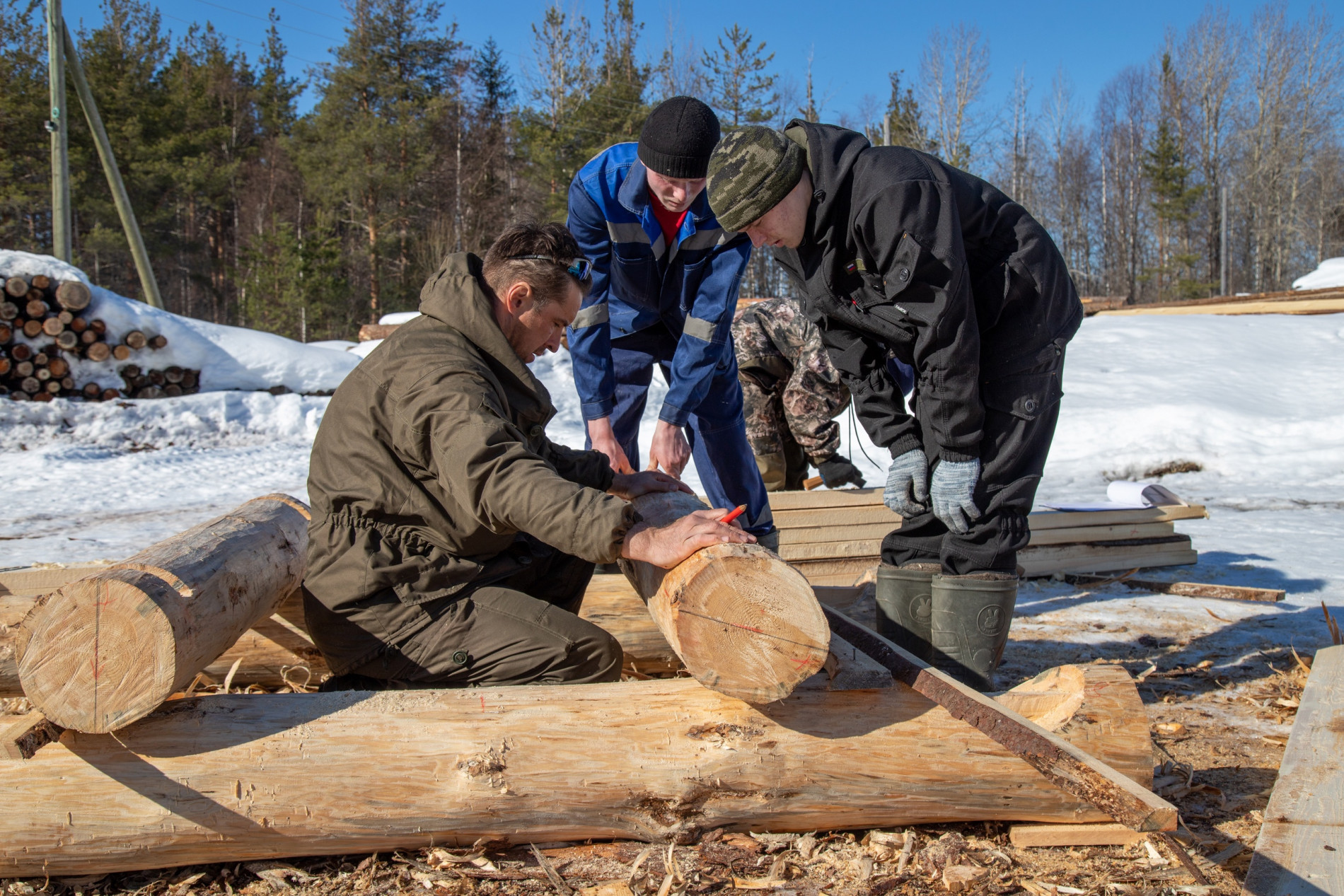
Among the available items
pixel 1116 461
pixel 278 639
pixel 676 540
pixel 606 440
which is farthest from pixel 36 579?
pixel 1116 461

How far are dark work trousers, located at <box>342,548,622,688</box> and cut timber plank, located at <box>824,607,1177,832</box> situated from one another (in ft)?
2.41

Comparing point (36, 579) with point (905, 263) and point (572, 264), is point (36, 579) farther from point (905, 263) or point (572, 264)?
point (905, 263)

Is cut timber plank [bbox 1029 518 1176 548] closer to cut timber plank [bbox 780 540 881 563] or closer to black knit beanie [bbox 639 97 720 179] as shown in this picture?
cut timber plank [bbox 780 540 881 563]

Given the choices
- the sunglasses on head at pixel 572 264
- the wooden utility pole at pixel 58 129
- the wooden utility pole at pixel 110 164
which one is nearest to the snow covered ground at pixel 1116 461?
the sunglasses on head at pixel 572 264

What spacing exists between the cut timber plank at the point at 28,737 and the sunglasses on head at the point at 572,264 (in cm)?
154

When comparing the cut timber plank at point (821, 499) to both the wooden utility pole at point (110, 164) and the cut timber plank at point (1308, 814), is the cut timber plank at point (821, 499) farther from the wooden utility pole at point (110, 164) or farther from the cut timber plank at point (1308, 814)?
the wooden utility pole at point (110, 164)

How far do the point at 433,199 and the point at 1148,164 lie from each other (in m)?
25.8

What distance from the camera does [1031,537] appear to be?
16.4 feet

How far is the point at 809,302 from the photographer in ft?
8.89

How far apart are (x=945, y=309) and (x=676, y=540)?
3.25 ft

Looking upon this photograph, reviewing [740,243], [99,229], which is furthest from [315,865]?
[99,229]

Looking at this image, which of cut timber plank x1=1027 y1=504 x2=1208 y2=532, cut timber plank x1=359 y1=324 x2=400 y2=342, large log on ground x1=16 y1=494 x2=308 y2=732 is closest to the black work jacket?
large log on ground x1=16 y1=494 x2=308 y2=732

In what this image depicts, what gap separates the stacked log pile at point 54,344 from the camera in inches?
411

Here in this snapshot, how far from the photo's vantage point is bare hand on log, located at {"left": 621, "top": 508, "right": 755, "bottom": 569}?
193cm
